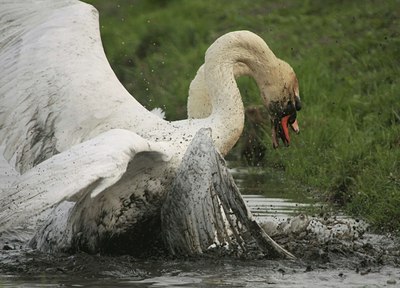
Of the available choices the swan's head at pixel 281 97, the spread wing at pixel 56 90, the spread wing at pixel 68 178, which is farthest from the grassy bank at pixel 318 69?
the spread wing at pixel 68 178

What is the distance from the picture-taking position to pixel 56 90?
9.50 meters

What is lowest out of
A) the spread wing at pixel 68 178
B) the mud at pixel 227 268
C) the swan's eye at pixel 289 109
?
the mud at pixel 227 268

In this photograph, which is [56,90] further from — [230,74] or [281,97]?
[281,97]

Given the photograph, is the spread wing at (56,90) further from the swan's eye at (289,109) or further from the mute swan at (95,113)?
the swan's eye at (289,109)

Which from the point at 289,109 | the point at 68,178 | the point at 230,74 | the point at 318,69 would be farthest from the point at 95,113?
the point at 318,69

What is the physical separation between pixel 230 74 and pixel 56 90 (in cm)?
126

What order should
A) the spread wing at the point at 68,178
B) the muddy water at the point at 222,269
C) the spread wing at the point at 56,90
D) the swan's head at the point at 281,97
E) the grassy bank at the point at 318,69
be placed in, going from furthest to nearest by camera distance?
1. the grassy bank at the point at 318,69
2. the swan's head at the point at 281,97
3. the spread wing at the point at 56,90
4. the muddy water at the point at 222,269
5. the spread wing at the point at 68,178

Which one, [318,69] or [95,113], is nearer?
[95,113]

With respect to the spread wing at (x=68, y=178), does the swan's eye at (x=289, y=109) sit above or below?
below

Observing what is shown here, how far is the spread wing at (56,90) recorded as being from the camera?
933cm

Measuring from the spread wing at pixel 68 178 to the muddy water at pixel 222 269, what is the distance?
0.75 metres

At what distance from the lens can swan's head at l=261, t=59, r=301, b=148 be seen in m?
9.96

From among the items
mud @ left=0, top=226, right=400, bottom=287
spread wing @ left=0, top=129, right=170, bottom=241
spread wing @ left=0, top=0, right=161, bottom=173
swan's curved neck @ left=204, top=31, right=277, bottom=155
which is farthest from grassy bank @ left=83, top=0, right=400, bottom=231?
spread wing @ left=0, top=129, right=170, bottom=241

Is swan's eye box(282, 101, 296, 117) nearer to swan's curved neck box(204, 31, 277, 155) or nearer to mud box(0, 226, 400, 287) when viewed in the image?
swan's curved neck box(204, 31, 277, 155)
